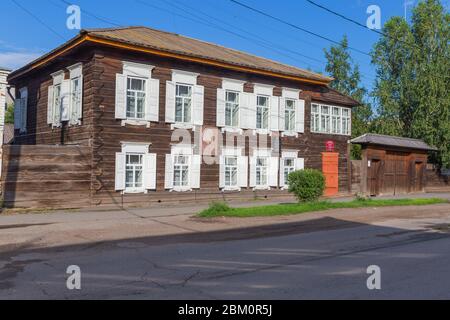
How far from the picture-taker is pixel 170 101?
21.3 m

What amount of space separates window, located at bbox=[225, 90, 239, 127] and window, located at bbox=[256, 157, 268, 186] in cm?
237

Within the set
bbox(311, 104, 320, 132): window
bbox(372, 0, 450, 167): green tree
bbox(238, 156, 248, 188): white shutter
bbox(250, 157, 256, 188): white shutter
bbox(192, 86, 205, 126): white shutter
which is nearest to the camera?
bbox(192, 86, 205, 126): white shutter

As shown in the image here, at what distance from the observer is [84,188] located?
19.2 meters

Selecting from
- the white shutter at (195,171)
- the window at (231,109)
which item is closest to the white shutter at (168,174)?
the white shutter at (195,171)

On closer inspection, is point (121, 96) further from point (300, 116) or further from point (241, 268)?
point (241, 268)

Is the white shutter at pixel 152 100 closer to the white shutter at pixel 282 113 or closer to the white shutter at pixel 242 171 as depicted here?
the white shutter at pixel 242 171

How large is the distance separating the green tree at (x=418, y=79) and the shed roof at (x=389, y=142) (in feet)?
10.4

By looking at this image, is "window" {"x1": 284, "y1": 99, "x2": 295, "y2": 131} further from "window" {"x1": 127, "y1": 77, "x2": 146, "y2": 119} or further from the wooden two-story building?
"window" {"x1": 127, "y1": 77, "x2": 146, "y2": 119}

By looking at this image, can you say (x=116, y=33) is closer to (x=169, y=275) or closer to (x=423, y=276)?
(x=169, y=275)

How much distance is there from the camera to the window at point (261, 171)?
24859 millimetres

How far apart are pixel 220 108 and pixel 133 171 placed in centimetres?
535

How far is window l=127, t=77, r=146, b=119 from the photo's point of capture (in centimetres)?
2028

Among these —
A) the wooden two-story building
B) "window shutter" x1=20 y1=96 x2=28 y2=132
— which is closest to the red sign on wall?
the wooden two-story building

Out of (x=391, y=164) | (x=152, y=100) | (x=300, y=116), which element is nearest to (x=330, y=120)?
(x=300, y=116)
